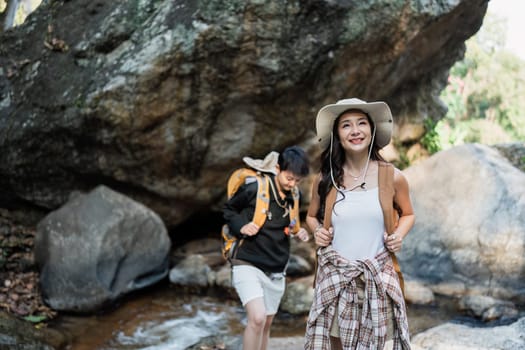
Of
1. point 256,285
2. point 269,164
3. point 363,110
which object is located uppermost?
point 363,110

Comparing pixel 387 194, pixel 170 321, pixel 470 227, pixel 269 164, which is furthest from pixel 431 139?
pixel 387 194

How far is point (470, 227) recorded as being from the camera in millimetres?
6402

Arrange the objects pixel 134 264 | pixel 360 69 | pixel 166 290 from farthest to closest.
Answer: pixel 360 69
pixel 166 290
pixel 134 264

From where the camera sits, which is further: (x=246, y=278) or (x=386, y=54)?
(x=386, y=54)

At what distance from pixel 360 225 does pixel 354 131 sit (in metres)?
0.51

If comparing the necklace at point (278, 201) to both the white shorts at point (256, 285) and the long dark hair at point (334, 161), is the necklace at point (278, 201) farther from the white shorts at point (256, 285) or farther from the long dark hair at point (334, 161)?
the long dark hair at point (334, 161)

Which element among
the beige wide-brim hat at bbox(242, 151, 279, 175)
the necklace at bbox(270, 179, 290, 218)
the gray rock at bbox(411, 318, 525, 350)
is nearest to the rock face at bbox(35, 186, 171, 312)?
the beige wide-brim hat at bbox(242, 151, 279, 175)

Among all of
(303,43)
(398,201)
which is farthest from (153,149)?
(398,201)

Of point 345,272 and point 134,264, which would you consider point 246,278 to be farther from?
point 134,264

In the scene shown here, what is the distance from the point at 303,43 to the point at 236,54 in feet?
3.13

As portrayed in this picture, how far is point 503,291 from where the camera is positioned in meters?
→ 5.93

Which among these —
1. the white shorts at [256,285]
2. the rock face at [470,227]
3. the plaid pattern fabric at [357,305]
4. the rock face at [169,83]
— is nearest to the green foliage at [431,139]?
the rock face at [470,227]

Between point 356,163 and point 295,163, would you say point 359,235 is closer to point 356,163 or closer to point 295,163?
point 356,163

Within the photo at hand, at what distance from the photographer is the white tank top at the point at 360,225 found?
8.10 feet
